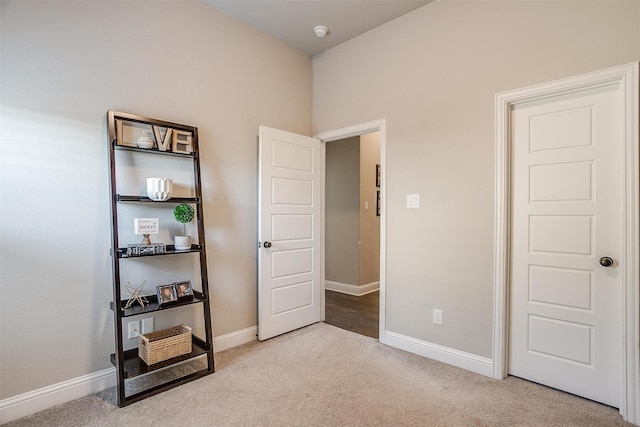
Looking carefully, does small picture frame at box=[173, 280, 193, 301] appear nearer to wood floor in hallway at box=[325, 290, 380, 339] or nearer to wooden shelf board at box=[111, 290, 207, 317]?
wooden shelf board at box=[111, 290, 207, 317]

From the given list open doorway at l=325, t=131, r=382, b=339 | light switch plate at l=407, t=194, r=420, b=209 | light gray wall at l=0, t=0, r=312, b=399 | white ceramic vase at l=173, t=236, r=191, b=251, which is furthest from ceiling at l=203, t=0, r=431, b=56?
white ceramic vase at l=173, t=236, r=191, b=251

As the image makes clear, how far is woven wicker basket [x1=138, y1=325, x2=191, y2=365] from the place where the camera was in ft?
7.10

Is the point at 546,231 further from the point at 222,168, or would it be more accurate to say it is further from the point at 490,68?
the point at 222,168

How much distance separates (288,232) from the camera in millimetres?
3260

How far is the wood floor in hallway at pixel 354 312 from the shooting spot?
3475mm

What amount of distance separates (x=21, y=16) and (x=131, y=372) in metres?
2.29

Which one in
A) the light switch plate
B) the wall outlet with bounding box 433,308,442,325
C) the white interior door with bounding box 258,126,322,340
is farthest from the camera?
the white interior door with bounding box 258,126,322,340

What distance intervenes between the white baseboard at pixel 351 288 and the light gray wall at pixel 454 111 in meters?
1.88

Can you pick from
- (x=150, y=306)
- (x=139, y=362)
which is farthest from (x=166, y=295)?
(x=139, y=362)

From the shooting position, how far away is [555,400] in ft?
6.85

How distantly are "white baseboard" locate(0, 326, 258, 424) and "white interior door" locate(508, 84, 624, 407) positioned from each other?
294 centimetres

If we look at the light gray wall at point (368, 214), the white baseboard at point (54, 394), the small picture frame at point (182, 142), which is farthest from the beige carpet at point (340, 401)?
the light gray wall at point (368, 214)

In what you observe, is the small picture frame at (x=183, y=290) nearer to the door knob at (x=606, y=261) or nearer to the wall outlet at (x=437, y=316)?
the wall outlet at (x=437, y=316)

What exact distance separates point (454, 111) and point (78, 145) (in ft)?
9.04
